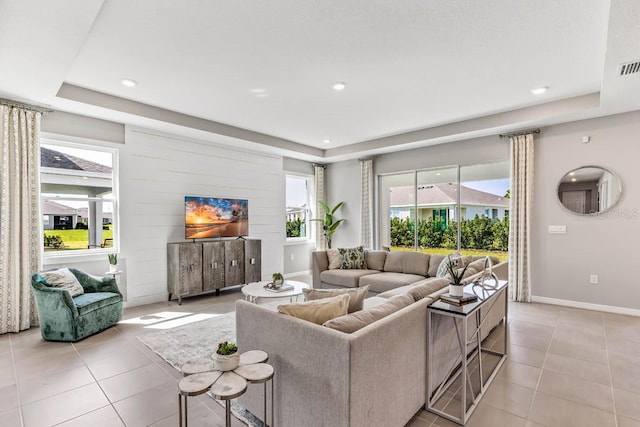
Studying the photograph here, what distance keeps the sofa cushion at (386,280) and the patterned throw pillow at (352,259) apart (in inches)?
21.3

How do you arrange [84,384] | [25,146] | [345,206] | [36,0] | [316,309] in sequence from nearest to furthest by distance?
[316,309], [36,0], [84,384], [25,146], [345,206]

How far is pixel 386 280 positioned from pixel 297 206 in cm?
350

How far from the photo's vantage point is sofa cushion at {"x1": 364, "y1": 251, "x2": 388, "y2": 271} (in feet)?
17.6

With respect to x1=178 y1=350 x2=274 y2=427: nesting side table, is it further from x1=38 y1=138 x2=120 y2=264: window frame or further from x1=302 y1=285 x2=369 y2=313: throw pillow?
x1=38 y1=138 x2=120 y2=264: window frame

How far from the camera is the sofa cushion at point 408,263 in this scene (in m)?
4.88

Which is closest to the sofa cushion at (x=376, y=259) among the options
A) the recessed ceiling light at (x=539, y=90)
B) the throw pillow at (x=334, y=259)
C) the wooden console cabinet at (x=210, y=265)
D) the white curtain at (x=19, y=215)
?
the throw pillow at (x=334, y=259)

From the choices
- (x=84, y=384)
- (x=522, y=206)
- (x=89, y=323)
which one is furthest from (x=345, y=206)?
(x=84, y=384)

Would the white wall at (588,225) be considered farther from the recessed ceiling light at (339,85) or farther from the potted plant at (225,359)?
the potted plant at (225,359)

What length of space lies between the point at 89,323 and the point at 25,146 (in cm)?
231

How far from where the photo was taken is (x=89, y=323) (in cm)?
352

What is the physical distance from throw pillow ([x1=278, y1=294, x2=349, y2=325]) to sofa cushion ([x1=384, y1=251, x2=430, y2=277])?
3.20 metres

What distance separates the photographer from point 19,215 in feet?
12.3

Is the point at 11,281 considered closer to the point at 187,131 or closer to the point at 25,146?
the point at 25,146

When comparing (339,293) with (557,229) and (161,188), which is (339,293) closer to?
(161,188)
